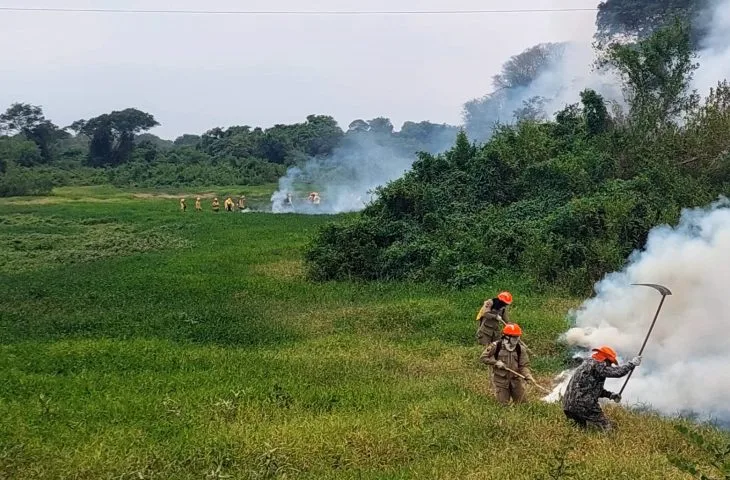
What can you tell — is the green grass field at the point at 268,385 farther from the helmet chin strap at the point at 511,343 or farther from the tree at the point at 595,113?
the tree at the point at 595,113

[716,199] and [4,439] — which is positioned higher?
[716,199]

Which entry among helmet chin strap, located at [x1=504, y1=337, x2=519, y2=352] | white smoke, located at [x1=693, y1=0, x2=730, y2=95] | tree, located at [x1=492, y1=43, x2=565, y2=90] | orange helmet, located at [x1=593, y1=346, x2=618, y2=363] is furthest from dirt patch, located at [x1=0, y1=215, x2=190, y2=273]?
tree, located at [x1=492, y1=43, x2=565, y2=90]

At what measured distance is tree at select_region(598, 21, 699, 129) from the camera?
23.5 metres

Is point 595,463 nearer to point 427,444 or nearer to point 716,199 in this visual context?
point 427,444

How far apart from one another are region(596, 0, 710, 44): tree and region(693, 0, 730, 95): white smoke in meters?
5.07

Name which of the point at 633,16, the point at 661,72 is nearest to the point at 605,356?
the point at 661,72

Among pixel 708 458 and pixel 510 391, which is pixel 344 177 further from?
pixel 708 458

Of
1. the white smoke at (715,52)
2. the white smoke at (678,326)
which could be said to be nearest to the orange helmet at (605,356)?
the white smoke at (678,326)

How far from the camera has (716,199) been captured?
1909 centimetres

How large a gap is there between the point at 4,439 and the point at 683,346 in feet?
31.0

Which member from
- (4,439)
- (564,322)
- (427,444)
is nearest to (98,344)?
(4,439)

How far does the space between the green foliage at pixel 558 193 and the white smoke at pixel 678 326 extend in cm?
440

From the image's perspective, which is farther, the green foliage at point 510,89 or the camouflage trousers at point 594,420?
the green foliage at point 510,89

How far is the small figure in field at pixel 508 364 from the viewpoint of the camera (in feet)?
32.1
